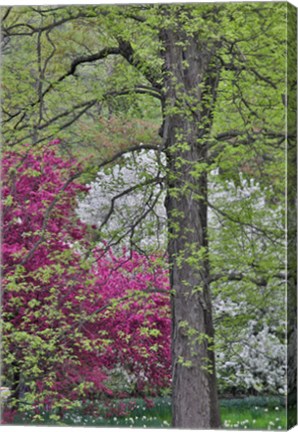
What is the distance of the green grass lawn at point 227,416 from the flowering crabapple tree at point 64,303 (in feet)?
0.44

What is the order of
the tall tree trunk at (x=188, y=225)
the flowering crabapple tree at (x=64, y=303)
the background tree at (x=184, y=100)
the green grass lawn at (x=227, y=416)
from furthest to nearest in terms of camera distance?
the flowering crabapple tree at (x=64, y=303)
the tall tree trunk at (x=188, y=225)
the background tree at (x=184, y=100)
the green grass lawn at (x=227, y=416)

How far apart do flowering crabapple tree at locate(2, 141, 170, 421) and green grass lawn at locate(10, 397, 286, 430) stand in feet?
0.44

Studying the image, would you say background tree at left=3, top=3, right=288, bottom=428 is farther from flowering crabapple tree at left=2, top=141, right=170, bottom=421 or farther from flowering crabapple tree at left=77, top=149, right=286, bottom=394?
flowering crabapple tree at left=2, top=141, right=170, bottom=421

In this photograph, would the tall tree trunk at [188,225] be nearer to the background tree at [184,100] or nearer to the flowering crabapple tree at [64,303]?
the background tree at [184,100]

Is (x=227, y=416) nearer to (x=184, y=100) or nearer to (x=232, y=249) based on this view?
(x=232, y=249)

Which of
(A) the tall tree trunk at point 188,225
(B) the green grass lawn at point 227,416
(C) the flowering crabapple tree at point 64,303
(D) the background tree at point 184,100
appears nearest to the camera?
(B) the green grass lawn at point 227,416

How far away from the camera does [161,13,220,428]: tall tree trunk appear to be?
7980 millimetres

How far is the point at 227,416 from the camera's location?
7883mm

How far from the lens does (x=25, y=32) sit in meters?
8.39

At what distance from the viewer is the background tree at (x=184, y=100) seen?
308 inches

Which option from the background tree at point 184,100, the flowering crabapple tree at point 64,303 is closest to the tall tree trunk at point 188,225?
the background tree at point 184,100

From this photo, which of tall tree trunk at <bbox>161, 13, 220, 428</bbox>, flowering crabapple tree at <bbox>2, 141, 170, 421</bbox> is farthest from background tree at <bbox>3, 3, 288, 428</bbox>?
flowering crabapple tree at <bbox>2, 141, 170, 421</bbox>

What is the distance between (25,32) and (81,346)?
2399mm

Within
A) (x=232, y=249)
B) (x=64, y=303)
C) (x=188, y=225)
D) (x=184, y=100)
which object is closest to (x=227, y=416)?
(x=232, y=249)
